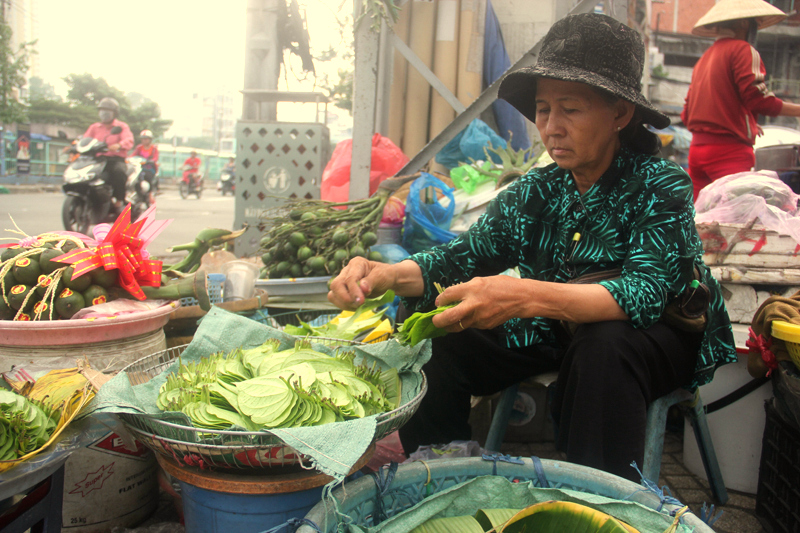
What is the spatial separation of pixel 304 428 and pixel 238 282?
1.64m

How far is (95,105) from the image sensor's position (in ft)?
117

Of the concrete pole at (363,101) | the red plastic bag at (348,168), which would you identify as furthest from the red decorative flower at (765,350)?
the red plastic bag at (348,168)

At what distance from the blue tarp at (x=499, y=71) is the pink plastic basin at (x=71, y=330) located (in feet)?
13.5

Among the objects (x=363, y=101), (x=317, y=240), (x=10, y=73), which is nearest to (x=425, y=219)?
(x=317, y=240)

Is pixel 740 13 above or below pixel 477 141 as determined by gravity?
above

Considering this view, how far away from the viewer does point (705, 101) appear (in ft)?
12.2

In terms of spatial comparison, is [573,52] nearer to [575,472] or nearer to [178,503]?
[575,472]

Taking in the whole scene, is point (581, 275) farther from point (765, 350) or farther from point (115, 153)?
point (115, 153)

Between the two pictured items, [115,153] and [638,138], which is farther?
[115,153]

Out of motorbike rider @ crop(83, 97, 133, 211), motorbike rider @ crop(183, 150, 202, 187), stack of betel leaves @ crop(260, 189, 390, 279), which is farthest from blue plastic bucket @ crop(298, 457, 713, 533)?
motorbike rider @ crop(183, 150, 202, 187)

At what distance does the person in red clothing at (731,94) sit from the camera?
11.7 feet

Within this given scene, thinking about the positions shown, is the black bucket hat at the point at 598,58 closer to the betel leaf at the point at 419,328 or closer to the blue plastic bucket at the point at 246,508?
the betel leaf at the point at 419,328

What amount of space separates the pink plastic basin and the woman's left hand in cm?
98

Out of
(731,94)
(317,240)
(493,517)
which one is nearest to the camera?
(493,517)
